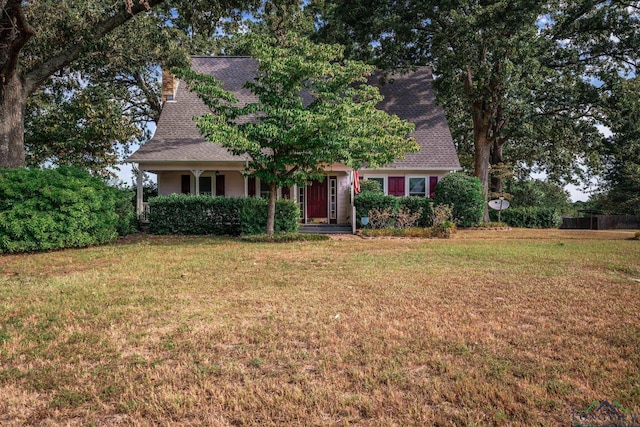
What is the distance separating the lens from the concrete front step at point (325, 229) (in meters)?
14.8

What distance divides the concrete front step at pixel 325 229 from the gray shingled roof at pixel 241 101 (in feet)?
13.2

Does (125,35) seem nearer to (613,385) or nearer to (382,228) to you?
(382,228)

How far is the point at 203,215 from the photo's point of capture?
12.8m

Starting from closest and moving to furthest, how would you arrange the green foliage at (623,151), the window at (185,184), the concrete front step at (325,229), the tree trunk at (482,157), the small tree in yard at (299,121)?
the small tree in yard at (299,121)
the concrete front step at (325,229)
the green foliage at (623,151)
the window at (185,184)
the tree trunk at (482,157)

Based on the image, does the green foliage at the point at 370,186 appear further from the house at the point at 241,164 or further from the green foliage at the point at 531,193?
the green foliage at the point at 531,193

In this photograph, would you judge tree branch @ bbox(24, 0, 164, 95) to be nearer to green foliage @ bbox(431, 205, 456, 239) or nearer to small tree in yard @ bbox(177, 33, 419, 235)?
small tree in yard @ bbox(177, 33, 419, 235)

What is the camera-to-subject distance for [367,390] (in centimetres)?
250

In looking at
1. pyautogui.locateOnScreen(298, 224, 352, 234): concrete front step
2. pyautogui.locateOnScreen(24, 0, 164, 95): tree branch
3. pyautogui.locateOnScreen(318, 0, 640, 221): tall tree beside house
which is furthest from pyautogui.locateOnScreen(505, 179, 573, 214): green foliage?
pyautogui.locateOnScreen(24, 0, 164, 95): tree branch

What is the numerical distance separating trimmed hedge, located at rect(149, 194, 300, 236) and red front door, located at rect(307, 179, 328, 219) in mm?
4324

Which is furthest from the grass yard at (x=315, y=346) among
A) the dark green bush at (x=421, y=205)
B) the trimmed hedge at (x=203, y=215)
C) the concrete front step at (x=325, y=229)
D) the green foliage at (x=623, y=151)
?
the green foliage at (x=623, y=151)

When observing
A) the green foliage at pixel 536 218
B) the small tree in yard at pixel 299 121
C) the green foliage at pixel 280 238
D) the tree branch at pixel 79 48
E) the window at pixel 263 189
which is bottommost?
the green foliage at pixel 280 238

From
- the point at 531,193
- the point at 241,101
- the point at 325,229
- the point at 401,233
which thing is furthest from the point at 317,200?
the point at 531,193

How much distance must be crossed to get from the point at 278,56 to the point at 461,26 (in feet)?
30.5

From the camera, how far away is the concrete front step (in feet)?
48.5
